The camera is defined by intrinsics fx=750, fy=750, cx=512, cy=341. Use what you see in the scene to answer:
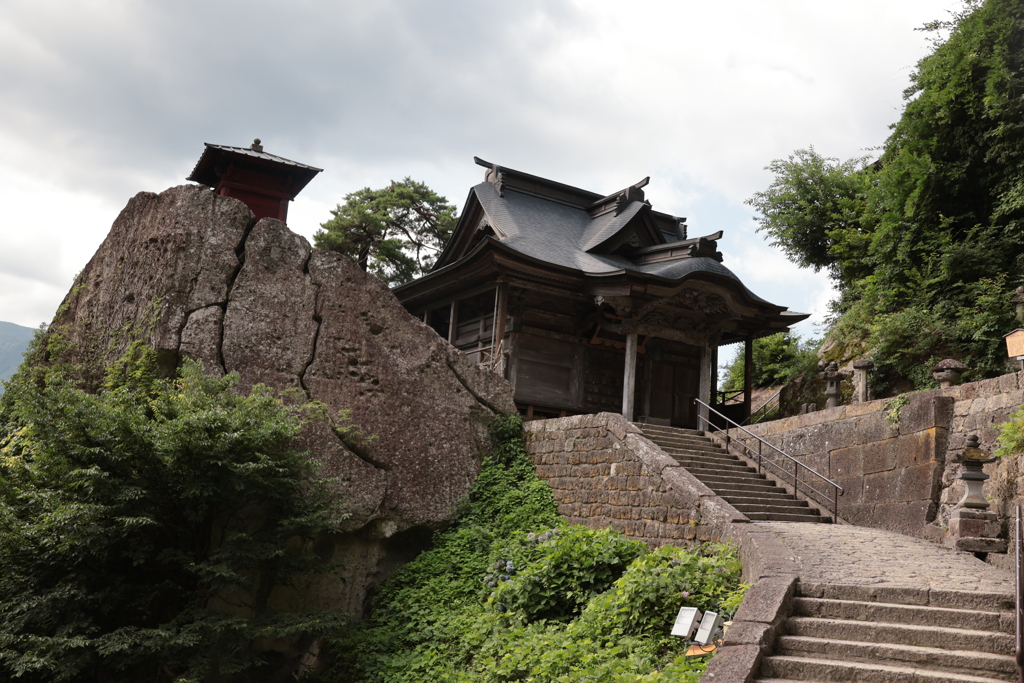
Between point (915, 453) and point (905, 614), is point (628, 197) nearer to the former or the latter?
point (915, 453)

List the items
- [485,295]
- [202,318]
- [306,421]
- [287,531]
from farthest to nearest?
[485,295] → [202,318] → [306,421] → [287,531]

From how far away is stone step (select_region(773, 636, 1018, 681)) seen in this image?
5.61 metres

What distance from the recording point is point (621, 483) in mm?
10445

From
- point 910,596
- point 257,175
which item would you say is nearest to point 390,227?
point 257,175

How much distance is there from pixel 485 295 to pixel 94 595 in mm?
10997

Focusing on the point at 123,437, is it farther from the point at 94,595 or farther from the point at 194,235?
the point at 194,235

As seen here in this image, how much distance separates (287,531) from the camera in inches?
358

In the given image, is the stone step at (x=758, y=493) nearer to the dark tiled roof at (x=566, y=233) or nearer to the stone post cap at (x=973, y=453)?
the stone post cap at (x=973, y=453)

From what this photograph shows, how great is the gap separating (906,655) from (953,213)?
12.9 meters

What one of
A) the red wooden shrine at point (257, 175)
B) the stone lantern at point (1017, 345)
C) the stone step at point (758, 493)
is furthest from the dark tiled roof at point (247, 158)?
the stone lantern at point (1017, 345)

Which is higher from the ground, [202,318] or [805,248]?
[805,248]

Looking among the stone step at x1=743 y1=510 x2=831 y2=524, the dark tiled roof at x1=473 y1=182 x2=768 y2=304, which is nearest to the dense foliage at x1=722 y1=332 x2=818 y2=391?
the dark tiled roof at x1=473 y1=182 x2=768 y2=304

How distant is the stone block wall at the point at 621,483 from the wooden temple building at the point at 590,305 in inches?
139

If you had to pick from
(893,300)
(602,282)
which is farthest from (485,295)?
(893,300)
